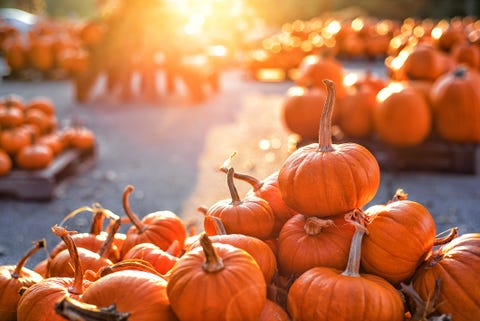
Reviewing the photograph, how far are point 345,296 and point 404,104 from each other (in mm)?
4378

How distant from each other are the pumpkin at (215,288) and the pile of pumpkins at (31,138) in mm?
4185

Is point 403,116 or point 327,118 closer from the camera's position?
point 327,118

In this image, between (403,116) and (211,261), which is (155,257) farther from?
(403,116)

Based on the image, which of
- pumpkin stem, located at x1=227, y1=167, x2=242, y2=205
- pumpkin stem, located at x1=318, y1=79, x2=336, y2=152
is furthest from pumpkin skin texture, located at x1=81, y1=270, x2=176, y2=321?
pumpkin stem, located at x1=318, y1=79, x2=336, y2=152

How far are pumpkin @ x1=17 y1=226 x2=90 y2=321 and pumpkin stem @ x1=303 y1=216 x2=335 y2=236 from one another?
0.84 m

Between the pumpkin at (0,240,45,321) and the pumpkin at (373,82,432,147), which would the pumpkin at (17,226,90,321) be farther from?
the pumpkin at (373,82,432,147)

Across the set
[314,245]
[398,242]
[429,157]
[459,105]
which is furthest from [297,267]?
[429,157]

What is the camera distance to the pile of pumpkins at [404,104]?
591 centimetres

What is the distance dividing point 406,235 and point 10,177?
4.37m

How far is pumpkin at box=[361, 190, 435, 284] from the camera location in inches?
82.4

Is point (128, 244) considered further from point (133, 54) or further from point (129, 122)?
point (133, 54)

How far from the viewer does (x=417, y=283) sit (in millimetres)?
2119

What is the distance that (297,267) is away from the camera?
2221 millimetres

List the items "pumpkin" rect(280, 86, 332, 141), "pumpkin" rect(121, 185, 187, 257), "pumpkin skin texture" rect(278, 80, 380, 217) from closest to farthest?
1. "pumpkin skin texture" rect(278, 80, 380, 217)
2. "pumpkin" rect(121, 185, 187, 257)
3. "pumpkin" rect(280, 86, 332, 141)
